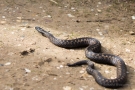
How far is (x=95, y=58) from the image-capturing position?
297 inches

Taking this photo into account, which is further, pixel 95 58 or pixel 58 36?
pixel 58 36

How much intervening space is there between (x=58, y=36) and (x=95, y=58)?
64.2 inches

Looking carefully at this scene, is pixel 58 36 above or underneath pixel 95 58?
underneath

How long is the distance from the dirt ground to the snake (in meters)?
0.12

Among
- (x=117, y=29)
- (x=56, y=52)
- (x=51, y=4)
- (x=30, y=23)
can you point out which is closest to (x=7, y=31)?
Result: (x=30, y=23)

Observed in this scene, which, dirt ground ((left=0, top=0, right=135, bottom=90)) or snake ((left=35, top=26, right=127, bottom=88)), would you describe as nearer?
snake ((left=35, top=26, right=127, bottom=88))

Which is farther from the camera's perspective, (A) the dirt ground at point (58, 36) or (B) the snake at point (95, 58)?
(A) the dirt ground at point (58, 36)

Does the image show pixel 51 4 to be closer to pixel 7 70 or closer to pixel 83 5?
pixel 83 5

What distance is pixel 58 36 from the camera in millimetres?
8742

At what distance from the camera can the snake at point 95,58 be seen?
650 centimetres

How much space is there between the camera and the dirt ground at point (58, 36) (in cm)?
664

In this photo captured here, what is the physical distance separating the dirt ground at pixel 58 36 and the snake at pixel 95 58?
0.12 meters

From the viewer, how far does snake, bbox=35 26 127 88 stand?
6503mm

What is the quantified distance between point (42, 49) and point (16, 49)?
0.66m
